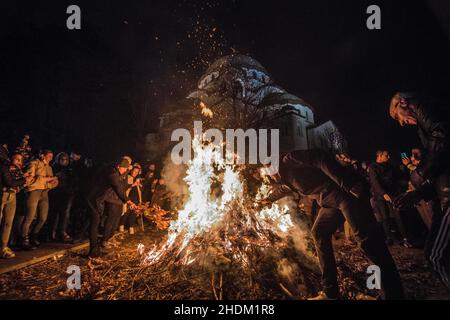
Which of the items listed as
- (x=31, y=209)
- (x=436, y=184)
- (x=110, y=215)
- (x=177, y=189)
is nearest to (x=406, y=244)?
(x=436, y=184)

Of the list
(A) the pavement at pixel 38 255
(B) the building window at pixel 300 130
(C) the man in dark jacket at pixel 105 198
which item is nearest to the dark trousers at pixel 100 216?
(C) the man in dark jacket at pixel 105 198

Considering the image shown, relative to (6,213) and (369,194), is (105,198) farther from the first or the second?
(369,194)

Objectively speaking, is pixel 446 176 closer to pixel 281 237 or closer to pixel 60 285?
pixel 281 237

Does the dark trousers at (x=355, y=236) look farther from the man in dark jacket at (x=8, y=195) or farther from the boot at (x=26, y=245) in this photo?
the boot at (x=26, y=245)

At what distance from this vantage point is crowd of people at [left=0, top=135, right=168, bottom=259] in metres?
6.07

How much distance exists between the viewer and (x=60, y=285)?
498cm

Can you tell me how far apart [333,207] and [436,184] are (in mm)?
1462

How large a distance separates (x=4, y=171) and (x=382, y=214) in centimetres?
1027

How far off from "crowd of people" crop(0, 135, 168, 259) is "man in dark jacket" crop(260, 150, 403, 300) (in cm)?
443

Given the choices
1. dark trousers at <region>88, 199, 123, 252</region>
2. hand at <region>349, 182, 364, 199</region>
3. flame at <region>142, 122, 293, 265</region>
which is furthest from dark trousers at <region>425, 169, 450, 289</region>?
dark trousers at <region>88, 199, 123, 252</region>

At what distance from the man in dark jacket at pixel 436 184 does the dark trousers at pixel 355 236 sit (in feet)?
2.16

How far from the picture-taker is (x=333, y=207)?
4285 mm

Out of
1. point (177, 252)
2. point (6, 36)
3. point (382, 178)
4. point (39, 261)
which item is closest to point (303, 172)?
point (177, 252)

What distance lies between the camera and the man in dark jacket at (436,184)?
10.2 feet
